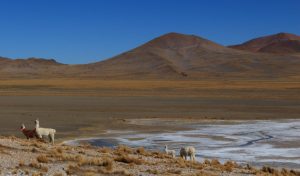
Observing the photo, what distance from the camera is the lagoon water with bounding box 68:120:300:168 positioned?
815 inches

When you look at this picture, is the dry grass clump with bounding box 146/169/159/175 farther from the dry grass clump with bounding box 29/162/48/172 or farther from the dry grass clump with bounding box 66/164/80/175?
the dry grass clump with bounding box 29/162/48/172

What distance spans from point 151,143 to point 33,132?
767 cm

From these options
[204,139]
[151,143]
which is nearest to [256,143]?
[204,139]

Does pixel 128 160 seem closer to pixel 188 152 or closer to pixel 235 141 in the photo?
pixel 188 152

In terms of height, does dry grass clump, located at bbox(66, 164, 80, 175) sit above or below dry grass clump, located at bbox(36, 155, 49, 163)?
below

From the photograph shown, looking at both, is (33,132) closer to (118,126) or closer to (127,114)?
(118,126)

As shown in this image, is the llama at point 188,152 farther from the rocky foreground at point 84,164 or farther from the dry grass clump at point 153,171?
the dry grass clump at point 153,171

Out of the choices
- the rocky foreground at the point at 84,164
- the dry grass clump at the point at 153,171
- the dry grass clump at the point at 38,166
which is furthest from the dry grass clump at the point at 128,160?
the dry grass clump at the point at 38,166

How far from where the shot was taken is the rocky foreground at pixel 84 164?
40.5ft

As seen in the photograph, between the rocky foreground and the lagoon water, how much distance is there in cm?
478

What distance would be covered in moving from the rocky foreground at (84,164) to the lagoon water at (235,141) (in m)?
4.78

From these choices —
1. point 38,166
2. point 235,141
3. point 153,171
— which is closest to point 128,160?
point 153,171

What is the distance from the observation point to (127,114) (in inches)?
1639

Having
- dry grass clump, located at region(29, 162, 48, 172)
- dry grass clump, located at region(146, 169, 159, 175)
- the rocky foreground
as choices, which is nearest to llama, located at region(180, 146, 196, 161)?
the rocky foreground
